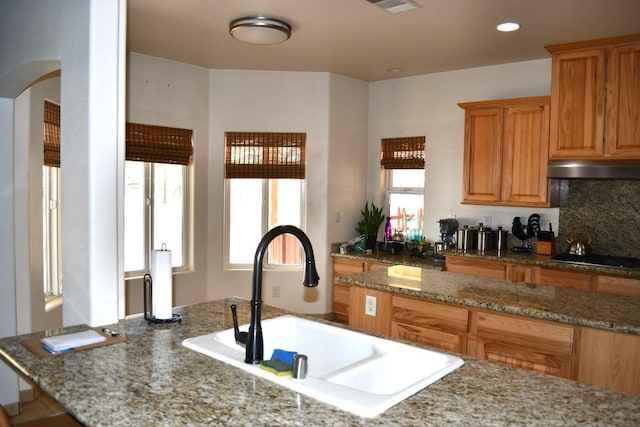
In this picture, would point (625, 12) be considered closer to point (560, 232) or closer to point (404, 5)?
point (404, 5)

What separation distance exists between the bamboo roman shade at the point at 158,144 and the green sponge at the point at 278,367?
3765 mm

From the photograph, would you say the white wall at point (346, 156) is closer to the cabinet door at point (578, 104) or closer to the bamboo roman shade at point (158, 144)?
the bamboo roman shade at point (158, 144)

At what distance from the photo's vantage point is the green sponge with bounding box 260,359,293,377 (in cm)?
153

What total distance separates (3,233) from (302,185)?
3.02m

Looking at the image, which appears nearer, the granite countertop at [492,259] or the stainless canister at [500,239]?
the granite countertop at [492,259]

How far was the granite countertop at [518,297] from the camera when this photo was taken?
87.9 inches

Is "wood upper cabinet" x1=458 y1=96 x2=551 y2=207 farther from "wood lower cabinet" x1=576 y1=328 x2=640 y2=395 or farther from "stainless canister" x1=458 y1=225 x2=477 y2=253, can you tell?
"wood lower cabinet" x1=576 y1=328 x2=640 y2=395

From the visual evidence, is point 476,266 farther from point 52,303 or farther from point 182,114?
point 52,303

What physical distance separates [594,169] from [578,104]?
54 cm

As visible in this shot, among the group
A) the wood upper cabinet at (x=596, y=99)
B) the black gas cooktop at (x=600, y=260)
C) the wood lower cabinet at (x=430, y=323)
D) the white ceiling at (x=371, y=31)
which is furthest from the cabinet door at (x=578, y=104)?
Answer: the wood lower cabinet at (x=430, y=323)

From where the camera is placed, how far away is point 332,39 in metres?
4.27

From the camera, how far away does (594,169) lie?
4145mm

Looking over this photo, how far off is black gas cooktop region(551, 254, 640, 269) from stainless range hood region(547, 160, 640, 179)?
658 mm

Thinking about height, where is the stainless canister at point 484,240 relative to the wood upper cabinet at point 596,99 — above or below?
below
